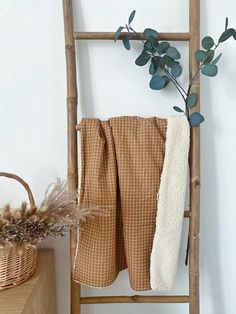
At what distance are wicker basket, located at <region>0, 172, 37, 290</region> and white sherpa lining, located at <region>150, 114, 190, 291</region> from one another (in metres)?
0.29

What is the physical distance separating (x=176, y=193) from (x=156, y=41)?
1.20ft

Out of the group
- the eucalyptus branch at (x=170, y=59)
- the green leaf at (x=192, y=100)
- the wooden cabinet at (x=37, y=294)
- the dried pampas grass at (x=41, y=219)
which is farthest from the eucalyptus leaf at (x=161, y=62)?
the wooden cabinet at (x=37, y=294)

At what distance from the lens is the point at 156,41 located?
2.60 ft

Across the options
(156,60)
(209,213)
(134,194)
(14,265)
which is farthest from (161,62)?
(14,265)

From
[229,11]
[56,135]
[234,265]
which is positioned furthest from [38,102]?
[234,265]

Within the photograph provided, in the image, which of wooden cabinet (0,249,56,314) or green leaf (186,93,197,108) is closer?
wooden cabinet (0,249,56,314)

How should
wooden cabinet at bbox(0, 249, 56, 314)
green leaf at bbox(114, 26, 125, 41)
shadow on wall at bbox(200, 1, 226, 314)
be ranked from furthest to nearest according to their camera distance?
shadow on wall at bbox(200, 1, 226, 314) → green leaf at bbox(114, 26, 125, 41) → wooden cabinet at bbox(0, 249, 56, 314)

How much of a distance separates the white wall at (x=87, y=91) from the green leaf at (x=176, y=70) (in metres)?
0.07

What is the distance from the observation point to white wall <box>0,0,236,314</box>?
856mm

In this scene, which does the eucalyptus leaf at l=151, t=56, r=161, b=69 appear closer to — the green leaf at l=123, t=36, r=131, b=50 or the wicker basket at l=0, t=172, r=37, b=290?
the green leaf at l=123, t=36, r=131, b=50

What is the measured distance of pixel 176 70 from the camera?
810 millimetres

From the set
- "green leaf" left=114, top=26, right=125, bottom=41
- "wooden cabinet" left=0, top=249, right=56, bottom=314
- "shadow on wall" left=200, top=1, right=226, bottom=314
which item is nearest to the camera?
"wooden cabinet" left=0, top=249, right=56, bottom=314

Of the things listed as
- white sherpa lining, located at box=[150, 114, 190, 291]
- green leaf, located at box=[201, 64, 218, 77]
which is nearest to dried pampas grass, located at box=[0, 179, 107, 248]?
white sherpa lining, located at box=[150, 114, 190, 291]

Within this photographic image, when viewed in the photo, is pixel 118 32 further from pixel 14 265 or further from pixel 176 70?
pixel 14 265
